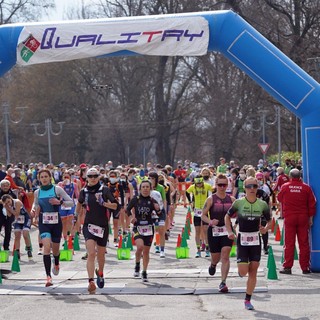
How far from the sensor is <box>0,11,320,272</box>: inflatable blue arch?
15398 mm

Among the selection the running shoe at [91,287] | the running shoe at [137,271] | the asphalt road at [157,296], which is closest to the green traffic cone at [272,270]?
the asphalt road at [157,296]

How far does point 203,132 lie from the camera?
213 ft

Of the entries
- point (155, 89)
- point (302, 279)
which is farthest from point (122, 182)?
point (155, 89)

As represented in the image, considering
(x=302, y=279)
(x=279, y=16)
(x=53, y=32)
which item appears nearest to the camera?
(x=302, y=279)

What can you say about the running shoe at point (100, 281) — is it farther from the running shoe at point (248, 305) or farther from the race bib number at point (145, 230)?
the running shoe at point (248, 305)

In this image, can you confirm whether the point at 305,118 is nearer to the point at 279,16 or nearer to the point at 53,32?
the point at 53,32

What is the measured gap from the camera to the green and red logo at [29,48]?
52.5 ft

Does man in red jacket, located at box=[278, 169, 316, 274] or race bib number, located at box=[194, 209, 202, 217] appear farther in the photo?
race bib number, located at box=[194, 209, 202, 217]

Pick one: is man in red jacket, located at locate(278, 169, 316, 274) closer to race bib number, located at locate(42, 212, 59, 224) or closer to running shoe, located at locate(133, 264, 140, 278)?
running shoe, located at locate(133, 264, 140, 278)

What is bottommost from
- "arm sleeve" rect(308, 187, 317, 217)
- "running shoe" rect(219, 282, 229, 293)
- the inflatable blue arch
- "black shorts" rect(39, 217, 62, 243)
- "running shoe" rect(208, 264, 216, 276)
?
"running shoe" rect(219, 282, 229, 293)

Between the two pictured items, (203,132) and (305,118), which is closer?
(305,118)

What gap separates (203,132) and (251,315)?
175 ft

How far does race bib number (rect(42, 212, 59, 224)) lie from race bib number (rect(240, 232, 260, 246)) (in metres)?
3.57

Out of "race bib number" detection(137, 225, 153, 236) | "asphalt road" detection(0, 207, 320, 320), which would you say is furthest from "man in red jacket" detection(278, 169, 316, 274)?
"race bib number" detection(137, 225, 153, 236)
